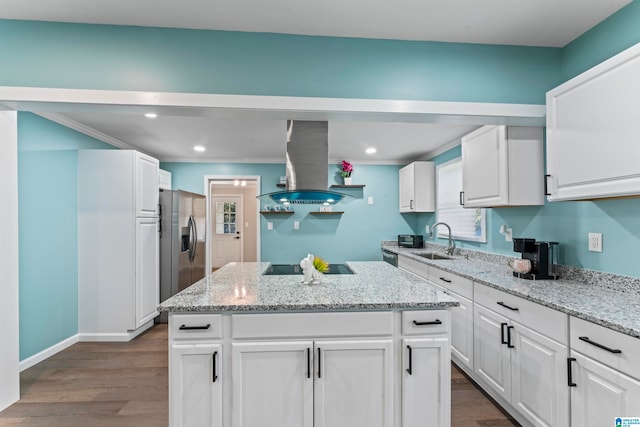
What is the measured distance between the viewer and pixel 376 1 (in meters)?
1.80

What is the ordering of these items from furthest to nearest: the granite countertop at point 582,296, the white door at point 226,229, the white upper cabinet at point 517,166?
the white door at point 226,229 → the white upper cabinet at point 517,166 → the granite countertop at point 582,296

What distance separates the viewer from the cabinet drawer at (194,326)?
1.66 m

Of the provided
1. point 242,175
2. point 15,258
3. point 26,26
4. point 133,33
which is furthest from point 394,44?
point 242,175

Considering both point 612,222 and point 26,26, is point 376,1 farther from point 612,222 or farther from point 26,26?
point 26,26

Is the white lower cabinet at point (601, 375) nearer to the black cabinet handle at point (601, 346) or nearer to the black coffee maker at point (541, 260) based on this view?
the black cabinet handle at point (601, 346)

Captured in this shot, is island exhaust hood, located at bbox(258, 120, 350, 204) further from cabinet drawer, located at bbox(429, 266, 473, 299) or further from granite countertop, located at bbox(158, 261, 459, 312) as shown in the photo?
cabinet drawer, located at bbox(429, 266, 473, 299)

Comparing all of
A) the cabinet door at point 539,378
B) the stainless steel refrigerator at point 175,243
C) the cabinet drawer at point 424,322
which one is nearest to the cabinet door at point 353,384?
the cabinet drawer at point 424,322

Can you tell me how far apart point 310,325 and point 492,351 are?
55.7 inches

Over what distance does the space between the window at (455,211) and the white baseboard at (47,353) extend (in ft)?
14.8

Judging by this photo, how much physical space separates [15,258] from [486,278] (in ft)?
11.2

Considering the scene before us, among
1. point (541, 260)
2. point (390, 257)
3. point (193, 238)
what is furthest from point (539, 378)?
point (193, 238)

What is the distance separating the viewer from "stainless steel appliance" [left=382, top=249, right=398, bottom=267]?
15.2 ft

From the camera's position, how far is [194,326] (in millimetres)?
1658

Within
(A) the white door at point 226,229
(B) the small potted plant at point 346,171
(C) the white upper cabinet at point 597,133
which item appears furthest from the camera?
(A) the white door at point 226,229
